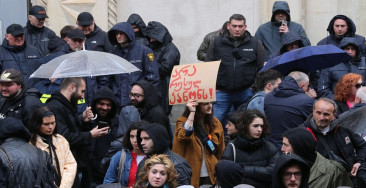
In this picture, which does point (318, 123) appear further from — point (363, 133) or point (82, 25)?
Result: point (82, 25)

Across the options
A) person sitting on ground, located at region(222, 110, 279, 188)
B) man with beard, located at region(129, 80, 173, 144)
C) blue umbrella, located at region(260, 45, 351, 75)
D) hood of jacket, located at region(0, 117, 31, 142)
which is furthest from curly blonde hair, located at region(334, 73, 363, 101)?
hood of jacket, located at region(0, 117, 31, 142)

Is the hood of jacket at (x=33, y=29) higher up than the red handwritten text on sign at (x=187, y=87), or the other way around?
the hood of jacket at (x=33, y=29)

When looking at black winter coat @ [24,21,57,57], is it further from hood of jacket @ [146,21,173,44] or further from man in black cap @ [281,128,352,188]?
man in black cap @ [281,128,352,188]

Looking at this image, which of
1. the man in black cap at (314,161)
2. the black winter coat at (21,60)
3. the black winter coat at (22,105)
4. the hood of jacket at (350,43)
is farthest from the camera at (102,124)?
the hood of jacket at (350,43)

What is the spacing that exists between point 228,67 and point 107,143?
2.19m

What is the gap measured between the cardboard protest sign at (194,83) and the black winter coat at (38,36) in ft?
12.3

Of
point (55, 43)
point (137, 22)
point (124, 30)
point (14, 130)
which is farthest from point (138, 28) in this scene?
point (14, 130)

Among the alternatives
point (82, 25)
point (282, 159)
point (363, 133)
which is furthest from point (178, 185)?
point (82, 25)

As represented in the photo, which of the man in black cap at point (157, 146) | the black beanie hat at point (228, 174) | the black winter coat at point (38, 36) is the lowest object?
the black beanie hat at point (228, 174)

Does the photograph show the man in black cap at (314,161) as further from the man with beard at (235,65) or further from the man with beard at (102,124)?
the man with beard at (235,65)

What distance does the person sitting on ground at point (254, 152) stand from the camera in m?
12.1

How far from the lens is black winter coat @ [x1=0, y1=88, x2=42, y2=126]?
13320 millimetres

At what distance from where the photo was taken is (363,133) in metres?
12.7

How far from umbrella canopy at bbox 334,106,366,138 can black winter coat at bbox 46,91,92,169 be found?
2894 mm
